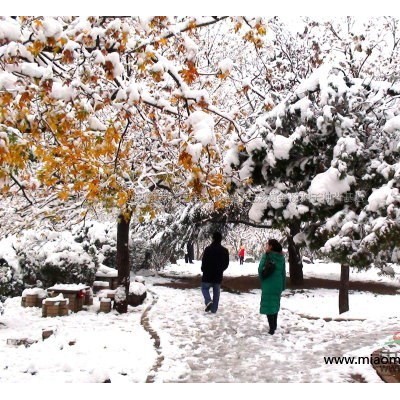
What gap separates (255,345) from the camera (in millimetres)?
7023

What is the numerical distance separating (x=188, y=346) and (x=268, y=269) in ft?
5.88

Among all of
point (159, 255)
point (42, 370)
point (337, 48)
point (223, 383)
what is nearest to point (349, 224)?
point (223, 383)

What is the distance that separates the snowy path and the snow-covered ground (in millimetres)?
12

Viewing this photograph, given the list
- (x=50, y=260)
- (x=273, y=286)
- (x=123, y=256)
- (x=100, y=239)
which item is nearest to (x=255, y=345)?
(x=273, y=286)

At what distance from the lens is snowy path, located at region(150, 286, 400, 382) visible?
Answer: 558 centimetres

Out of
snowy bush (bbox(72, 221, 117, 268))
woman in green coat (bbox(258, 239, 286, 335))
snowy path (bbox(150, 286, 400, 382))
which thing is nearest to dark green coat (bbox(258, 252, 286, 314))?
woman in green coat (bbox(258, 239, 286, 335))

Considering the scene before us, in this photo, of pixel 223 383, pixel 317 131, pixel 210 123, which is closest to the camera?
pixel 210 123

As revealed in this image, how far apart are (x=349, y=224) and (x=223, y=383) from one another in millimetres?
2610

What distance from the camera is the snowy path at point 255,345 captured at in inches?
220

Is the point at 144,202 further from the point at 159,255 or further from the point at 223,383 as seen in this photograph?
the point at 159,255

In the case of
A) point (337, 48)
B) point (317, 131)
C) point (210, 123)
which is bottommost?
point (210, 123)

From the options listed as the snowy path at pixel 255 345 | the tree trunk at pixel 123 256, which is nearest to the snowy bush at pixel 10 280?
the tree trunk at pixel 123 256

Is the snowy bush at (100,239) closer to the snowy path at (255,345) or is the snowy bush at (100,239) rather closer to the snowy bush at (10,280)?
the snowy bush at (10,280)

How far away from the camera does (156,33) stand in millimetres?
4969
